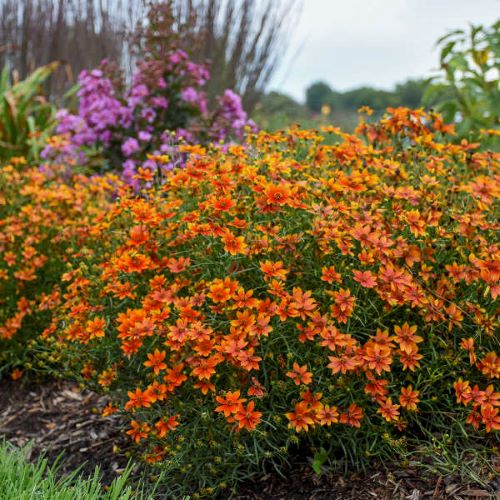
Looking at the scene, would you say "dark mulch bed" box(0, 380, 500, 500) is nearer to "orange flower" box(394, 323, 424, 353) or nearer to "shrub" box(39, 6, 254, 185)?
"orange flower" box(394, 323, 424, 353)

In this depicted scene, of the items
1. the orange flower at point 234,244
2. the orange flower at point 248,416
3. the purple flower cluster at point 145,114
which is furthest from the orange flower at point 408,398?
the purple flower cluster at point 145,114

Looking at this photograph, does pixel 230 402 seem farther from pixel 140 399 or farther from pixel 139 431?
pixel 139 431

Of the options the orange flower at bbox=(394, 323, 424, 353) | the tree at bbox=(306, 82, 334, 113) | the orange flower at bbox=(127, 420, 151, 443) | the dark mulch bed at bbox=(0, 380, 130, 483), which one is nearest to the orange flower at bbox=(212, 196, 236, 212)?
the orange flower at bbox=(394, 323, 424, 353)

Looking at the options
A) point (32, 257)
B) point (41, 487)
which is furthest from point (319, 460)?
point (32, 257)

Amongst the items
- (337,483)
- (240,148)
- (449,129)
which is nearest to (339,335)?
(337,483)

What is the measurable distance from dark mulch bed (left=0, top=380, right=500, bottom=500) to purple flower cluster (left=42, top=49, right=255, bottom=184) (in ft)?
6.66

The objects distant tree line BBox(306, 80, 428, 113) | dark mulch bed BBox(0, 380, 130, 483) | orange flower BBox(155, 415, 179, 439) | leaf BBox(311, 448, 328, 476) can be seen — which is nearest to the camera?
orange flower BBox(155, 415, 179, 439)

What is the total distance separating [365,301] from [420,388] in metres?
0.40

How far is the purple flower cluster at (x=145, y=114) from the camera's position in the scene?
16.8ft

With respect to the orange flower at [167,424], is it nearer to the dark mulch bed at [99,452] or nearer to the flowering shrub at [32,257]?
the dark mulch bed at [99,452]

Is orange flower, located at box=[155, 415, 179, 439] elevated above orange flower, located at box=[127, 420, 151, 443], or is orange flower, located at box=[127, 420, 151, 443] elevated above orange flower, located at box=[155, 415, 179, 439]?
orange flower, located at box=[155, 415, 179, 439]

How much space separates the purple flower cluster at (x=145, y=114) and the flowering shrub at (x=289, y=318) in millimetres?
2540

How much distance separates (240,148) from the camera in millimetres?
2801

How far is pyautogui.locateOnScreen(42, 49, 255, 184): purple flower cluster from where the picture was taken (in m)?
5.13
